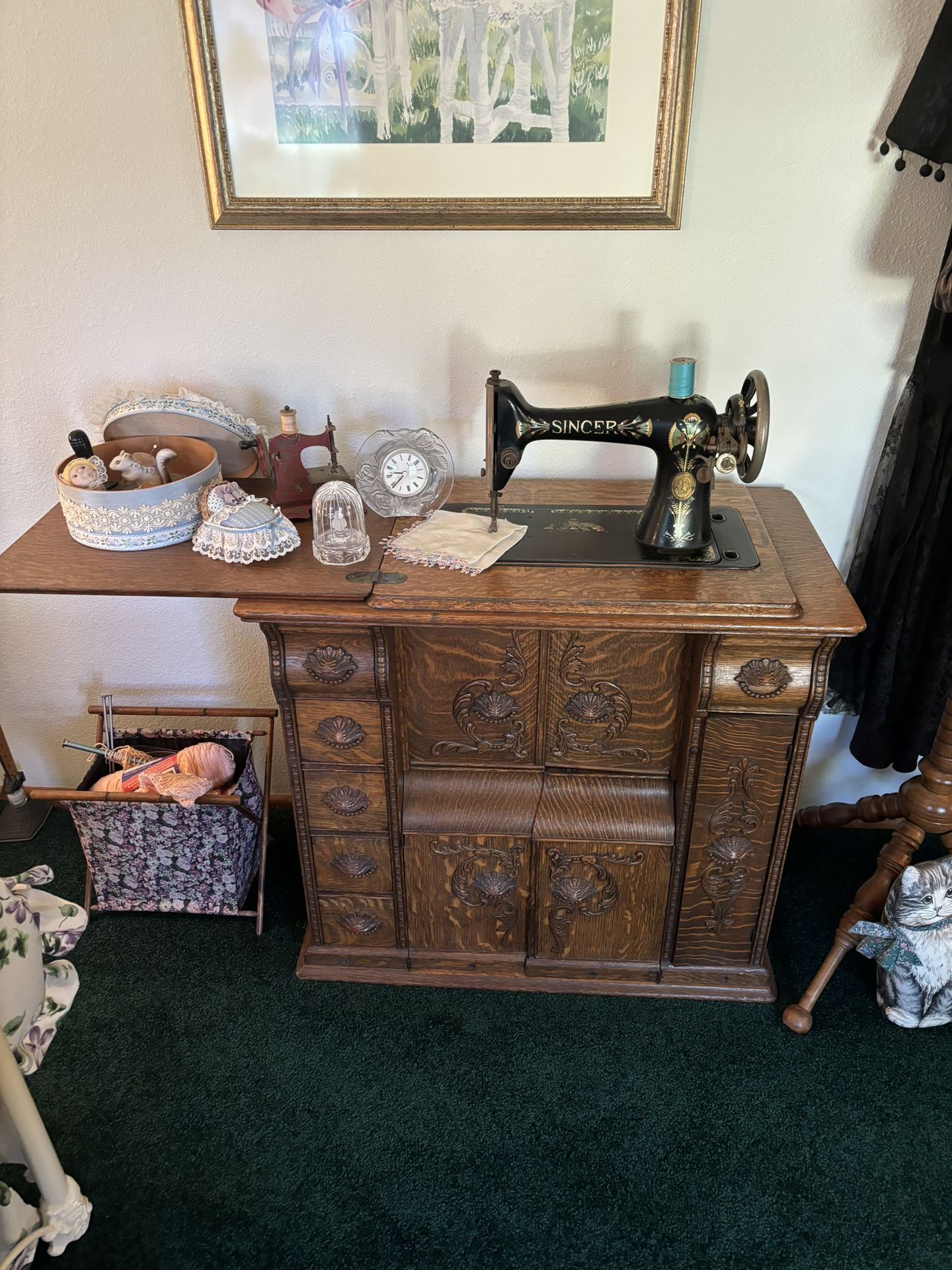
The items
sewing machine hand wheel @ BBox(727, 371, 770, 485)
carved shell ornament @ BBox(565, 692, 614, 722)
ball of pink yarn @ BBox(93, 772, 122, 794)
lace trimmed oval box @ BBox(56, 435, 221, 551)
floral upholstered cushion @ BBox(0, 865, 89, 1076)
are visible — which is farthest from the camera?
ball of pink yarn @ BBox(93, 772, 122, 794)

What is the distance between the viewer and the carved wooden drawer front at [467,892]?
1.70 m

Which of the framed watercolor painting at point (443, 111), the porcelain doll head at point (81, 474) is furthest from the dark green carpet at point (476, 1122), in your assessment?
the framed watercolor painting at point (443, 111)

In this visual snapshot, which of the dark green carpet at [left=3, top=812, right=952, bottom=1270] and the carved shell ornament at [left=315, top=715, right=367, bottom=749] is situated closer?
the dark green carpet at [left=3, top=812, right=952, bottom=1270]

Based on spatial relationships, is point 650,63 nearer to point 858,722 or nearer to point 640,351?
point 640,351

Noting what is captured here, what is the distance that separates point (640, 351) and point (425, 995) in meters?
1.32

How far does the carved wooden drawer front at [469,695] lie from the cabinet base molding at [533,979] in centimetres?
46

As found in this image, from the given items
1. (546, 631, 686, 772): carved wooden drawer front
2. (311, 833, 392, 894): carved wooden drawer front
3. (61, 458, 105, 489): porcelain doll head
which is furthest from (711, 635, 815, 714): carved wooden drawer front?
(61, 458, 105, 489): porcelain doll head

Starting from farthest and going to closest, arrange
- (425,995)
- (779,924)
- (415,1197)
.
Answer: (779,924), (425,995), (415,1197)

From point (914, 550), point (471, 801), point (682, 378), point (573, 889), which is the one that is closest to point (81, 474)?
point (471, 801)

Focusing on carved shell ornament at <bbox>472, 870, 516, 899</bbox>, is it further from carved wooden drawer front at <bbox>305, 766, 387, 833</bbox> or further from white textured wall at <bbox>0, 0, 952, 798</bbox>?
white textured wall at <bbox>0, 0, 952, 798</bbox>

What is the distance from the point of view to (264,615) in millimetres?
1406

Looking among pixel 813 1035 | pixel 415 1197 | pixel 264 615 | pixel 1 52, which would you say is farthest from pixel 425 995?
pixel 1 52

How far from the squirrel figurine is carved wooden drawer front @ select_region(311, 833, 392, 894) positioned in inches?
27.8

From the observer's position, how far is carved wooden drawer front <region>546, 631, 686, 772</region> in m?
1.57
